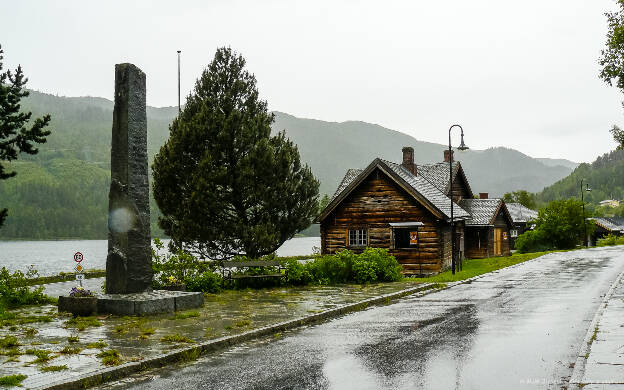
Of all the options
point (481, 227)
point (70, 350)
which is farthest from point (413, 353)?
point (481, 227)

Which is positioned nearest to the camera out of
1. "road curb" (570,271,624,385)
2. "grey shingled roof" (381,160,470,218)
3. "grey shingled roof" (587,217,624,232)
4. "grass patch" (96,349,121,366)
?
"road curb" (570,271,624,385)

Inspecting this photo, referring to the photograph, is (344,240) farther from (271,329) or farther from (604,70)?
(271,329)

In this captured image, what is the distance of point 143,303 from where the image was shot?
556 inches

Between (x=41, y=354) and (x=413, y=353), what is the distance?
19.6ft

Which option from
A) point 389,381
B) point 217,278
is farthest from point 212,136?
point 389,381

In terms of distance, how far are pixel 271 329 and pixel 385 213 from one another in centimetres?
2278

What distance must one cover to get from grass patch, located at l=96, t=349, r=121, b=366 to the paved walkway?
6431 millimetres

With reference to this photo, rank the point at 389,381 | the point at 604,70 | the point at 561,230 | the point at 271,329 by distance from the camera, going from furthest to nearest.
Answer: the point at 561,230 < the point at 604,70 < the point at 271,329 < the point at 389,381

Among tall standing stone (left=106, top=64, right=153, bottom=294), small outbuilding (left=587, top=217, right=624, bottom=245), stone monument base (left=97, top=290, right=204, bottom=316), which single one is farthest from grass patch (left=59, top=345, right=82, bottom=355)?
small outbuilding (left=587, top=217, right=624, bottom=245)

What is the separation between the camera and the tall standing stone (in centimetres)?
1520

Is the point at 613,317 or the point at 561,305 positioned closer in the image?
the point at 613,317

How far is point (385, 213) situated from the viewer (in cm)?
3400

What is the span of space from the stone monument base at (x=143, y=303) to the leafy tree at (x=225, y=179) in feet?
35.2

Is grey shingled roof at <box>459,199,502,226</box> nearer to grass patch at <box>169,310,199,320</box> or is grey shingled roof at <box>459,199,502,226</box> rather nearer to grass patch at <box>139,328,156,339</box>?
grass patch at <box>169,310,199,320</box>
